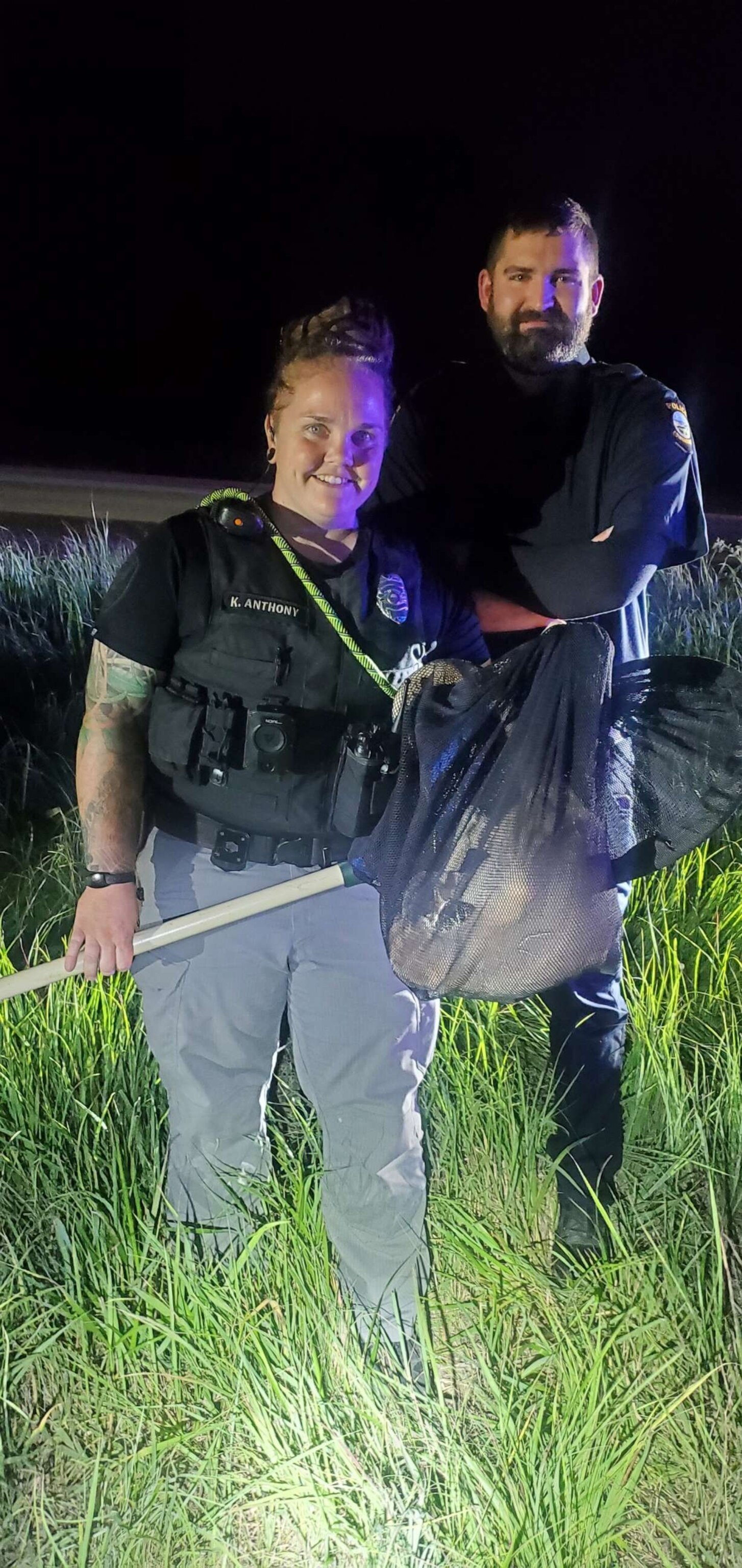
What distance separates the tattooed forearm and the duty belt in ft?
0.22

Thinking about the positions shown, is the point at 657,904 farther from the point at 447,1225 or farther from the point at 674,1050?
the point at 447,1225

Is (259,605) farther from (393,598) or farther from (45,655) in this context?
(45,655)

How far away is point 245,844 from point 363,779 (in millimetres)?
182

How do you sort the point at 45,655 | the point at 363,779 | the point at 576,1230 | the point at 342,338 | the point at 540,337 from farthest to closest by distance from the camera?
1. the point at 45,655
2. the point at 576,1230
3. the point at 540,337
4. the point at 363,779
5. the point at 342,338

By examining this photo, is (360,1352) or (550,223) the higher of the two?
(550,223)

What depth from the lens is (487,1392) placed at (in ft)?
5.26

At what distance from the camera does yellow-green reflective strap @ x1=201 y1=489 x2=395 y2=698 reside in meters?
1.39

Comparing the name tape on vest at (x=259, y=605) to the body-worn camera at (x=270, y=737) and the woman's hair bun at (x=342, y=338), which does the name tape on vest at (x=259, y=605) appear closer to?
the body-worn camera at (x=270, y=737)

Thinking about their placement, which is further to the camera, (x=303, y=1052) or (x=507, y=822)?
(x=303, y=1052)

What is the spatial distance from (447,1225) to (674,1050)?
1.69 ft

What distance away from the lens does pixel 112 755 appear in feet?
4.63

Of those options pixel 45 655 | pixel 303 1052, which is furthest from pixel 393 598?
pixel 45 655

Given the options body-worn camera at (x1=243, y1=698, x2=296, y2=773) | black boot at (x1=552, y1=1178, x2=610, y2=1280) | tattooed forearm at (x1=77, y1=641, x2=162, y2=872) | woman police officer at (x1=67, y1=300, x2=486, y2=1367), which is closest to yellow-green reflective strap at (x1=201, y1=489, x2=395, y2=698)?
woman police officer at (x1=67, y1=300, x2=486, y2=1367)

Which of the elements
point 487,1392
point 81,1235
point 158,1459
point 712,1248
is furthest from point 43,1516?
point 712,1248
